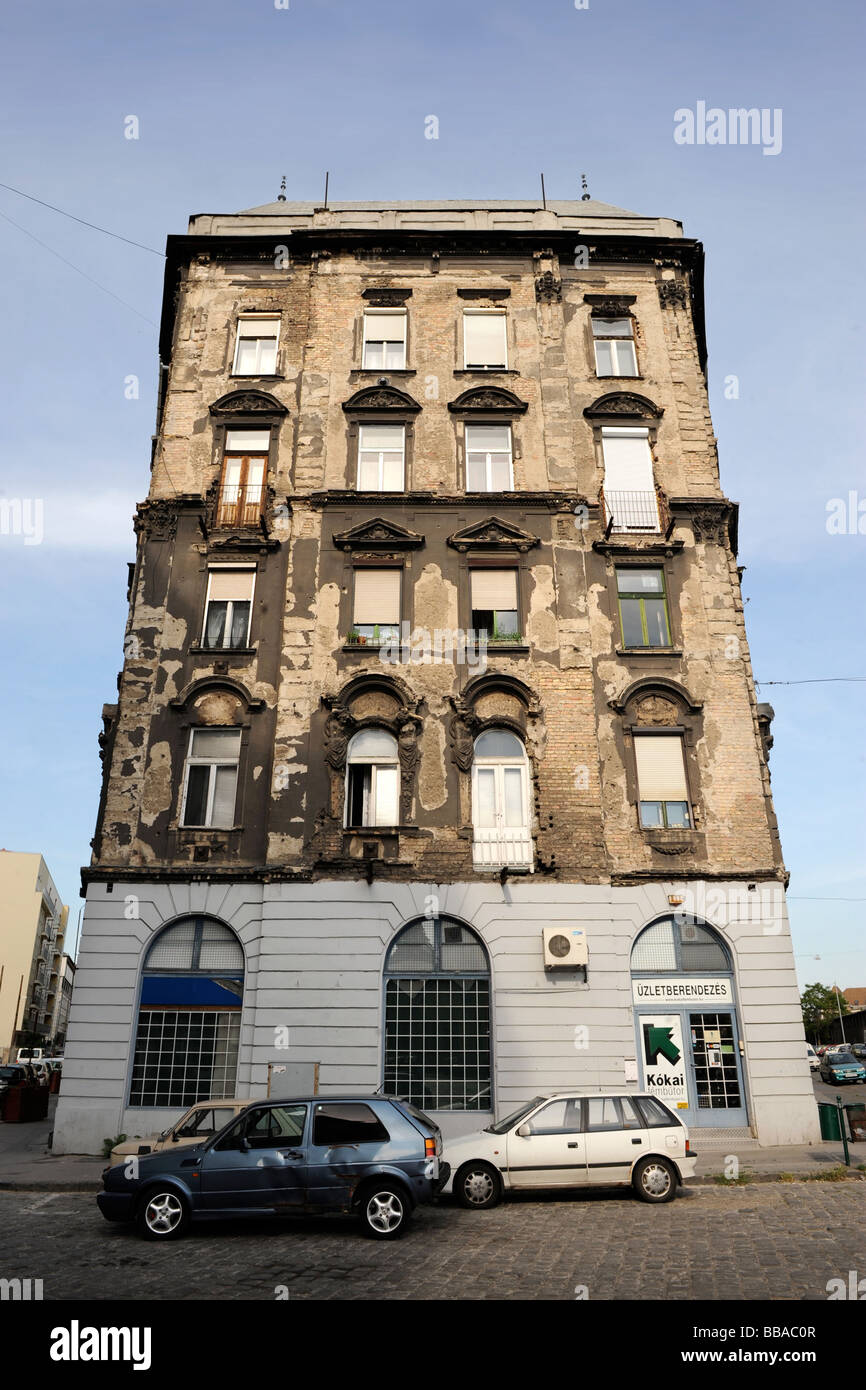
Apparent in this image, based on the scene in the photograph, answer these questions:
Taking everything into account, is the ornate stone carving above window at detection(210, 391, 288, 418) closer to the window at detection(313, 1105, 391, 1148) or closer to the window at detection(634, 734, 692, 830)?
the window at detection(634, 734, 692, 830)

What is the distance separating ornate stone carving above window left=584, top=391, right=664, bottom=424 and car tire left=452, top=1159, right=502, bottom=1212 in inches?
726

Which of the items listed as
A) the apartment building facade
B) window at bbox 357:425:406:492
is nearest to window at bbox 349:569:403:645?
the apartment building facade

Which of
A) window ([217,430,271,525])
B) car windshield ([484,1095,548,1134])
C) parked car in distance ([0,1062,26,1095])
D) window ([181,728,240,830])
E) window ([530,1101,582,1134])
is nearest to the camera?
window ([530,1101,582,1134])

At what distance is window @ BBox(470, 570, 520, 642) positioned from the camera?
72.9 ft

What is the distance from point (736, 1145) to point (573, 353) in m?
19.8

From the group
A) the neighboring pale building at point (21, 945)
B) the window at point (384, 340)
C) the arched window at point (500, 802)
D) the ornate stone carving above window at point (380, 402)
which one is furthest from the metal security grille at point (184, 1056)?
the neighboring pale building at point (21, 945)

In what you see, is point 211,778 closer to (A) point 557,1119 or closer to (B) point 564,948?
(B) point 564,948

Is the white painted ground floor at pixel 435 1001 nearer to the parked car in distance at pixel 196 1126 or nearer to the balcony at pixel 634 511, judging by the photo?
the parked car in distance at pixel 196 1126

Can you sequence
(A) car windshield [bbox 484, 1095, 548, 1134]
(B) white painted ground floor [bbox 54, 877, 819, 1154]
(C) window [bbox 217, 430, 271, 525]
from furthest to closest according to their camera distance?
(C) window [bbox 217, 430, 271, 525], (B) white painted ground floor [bbox 54, 877, 819, 1154], (A) car windshield [bbox 484, 1095, 548, 1134]

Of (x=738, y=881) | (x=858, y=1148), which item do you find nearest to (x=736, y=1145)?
(x=858, y=1148)

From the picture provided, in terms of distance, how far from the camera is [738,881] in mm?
20141

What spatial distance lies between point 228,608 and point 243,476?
3.81m

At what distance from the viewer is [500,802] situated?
20719 mm

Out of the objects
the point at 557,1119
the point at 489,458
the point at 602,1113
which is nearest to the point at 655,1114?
the point at 602,1113
